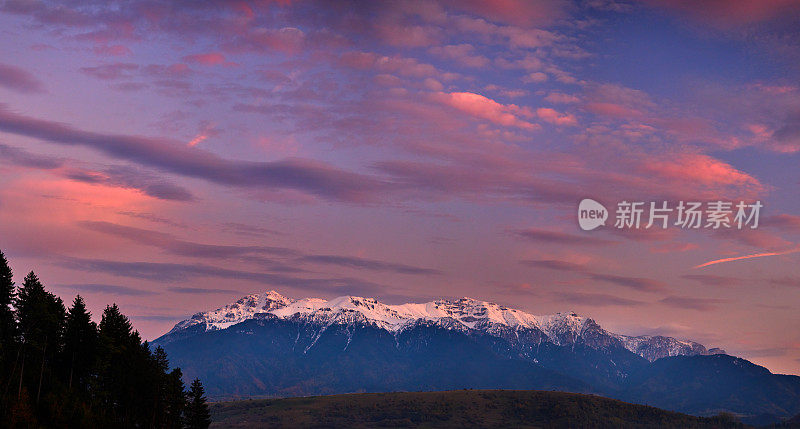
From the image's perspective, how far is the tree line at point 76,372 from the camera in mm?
122375

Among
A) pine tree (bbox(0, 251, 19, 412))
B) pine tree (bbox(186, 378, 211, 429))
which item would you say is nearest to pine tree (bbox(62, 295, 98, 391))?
pine tree (bbox(0, 251, 19, 412))

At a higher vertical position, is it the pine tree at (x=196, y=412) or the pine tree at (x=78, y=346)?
the pine tree at (x=78, y=346)

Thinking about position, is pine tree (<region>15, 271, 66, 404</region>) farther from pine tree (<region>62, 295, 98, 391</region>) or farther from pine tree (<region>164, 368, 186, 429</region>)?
pine tree (<region>164, 368, 186, 429</region>)

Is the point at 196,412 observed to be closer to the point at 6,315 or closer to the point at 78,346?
the point at 78,346

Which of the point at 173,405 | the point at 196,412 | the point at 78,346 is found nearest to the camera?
the point at 78,346

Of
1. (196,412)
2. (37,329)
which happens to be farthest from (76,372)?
(196,412)

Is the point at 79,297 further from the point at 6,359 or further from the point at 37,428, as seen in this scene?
the point at 37,428

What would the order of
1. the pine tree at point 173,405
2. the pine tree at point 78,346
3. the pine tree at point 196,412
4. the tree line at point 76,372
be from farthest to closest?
the pine tree at point 196,412 < the pine tree at point 173,405 < the pine tree at point 78,346 < the tree line at point 76,372

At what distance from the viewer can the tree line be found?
122375 millimetres

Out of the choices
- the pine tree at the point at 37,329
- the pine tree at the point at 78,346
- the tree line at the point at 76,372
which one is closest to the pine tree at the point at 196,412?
the tree line at the point at 76,372

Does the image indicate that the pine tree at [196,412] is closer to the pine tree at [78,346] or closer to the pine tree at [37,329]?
the pine tree at [78,346]

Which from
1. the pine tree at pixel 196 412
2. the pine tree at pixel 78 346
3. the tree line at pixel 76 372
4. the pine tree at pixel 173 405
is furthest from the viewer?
the pine tree at pixel 196 412

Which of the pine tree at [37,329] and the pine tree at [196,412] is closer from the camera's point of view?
the pine tree at [37,329]

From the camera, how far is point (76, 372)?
139625mm
